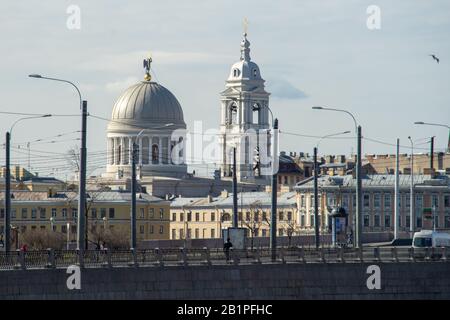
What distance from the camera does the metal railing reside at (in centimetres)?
6694

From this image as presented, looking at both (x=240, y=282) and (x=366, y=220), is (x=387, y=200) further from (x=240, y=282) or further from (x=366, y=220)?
(x=240, y=282)

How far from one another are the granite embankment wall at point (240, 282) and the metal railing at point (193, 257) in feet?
2.34

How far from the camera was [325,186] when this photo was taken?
181875 millimetres

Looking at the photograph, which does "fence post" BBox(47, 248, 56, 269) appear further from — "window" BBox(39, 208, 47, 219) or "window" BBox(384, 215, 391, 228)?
"window" BBox(384, 215, 391, 228)

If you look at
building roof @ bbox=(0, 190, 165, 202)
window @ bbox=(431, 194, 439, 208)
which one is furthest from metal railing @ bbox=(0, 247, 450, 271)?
window @ bbox=(431, 194, 439, 208)

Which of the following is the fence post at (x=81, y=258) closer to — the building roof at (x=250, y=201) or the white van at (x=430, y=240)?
the white van at (x=430, y=240)

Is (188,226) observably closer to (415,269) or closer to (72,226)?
(72,226)

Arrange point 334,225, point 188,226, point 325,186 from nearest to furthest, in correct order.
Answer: point 334,225, point 325,186, point 188,226

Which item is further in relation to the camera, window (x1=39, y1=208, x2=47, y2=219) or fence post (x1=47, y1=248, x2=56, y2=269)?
window (x1=39, y1=208, x2=47, y2=219)

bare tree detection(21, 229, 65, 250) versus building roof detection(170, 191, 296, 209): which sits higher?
building roof detection(170, 191, 296, 209)

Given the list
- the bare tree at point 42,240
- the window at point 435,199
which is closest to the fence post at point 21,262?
the bare tree at point 42,240

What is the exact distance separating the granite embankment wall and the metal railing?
2.34ft
